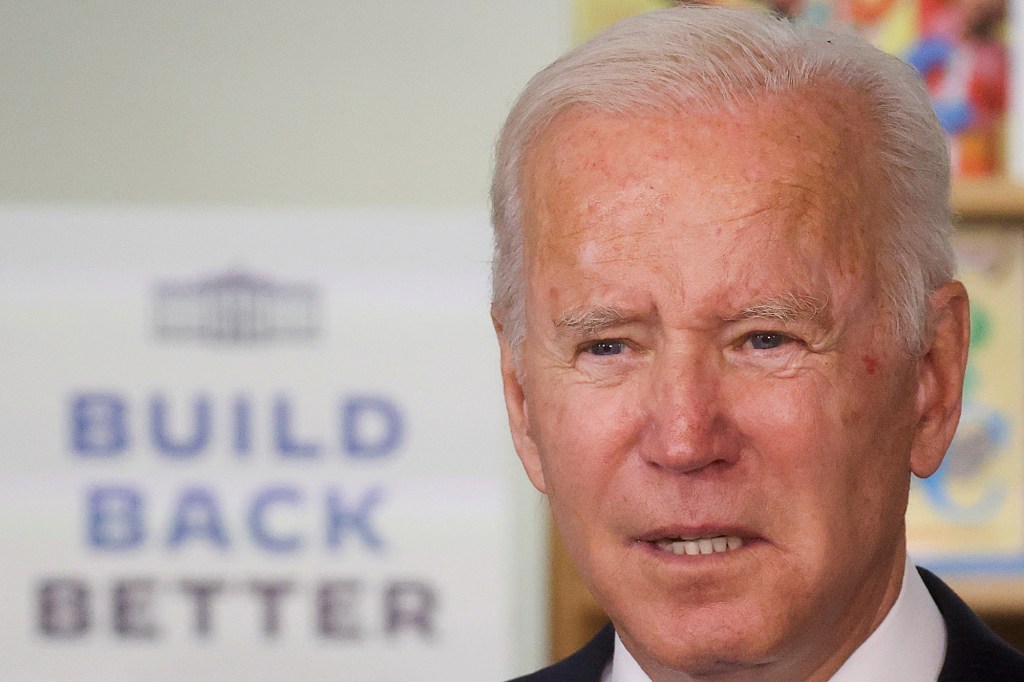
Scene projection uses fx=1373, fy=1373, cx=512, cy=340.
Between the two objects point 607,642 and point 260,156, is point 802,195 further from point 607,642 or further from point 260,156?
point 260,156

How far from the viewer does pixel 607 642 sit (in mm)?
1455

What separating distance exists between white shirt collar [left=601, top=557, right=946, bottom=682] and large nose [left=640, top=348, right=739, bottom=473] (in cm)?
26

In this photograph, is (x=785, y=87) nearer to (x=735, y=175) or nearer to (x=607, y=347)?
(x=735, y=175)

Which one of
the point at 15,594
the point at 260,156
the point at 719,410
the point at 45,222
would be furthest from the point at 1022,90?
the point at 15,594

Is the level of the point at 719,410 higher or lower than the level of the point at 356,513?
higher

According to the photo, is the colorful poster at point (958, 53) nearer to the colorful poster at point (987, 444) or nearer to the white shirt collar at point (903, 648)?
the colorful poster at point (987, 444)

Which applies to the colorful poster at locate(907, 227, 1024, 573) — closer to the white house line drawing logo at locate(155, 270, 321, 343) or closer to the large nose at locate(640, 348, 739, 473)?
the white house line drawing logo at locate(155, 270, 321, 343)

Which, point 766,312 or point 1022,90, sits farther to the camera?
point 1022,90

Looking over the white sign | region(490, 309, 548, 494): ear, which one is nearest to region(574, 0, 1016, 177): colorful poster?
the white sign

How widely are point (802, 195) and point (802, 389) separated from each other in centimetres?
17

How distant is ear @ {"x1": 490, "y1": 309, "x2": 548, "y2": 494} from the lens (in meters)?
1.38

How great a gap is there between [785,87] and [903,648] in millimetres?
530

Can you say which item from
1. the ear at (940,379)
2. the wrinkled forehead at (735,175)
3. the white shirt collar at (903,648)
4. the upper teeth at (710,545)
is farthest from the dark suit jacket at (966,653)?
the wrinkled forehead at (735,175)

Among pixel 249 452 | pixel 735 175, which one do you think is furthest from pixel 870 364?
pixel 249 452
